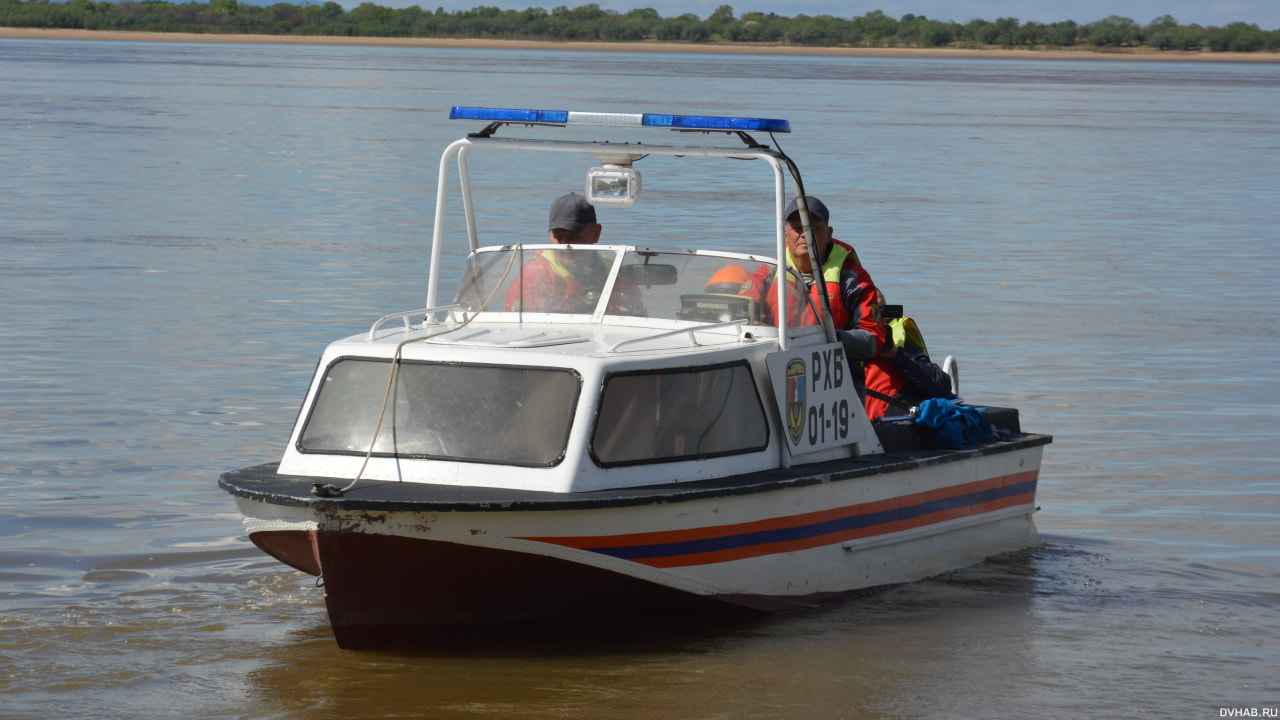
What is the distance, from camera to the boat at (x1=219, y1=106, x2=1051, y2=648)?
638 cm

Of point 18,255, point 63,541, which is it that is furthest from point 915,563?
point 18,255

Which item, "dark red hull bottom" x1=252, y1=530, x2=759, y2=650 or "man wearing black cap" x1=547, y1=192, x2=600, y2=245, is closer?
"dark red hull bottom" x1=252, y1=530, x2=759, y2=650

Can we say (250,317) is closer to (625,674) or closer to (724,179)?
(625,674)

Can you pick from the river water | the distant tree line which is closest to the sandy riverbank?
the distant tree line

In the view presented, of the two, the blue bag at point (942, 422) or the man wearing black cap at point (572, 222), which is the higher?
the man wearing black cap at point (572, 222)

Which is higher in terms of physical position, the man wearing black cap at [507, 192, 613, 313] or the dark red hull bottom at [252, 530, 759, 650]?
the man wearing black cap at [507, 192, 613, 313]

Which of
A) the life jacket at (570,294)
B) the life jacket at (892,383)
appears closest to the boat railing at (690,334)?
the life jacket at (570,294)

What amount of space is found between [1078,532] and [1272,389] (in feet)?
14.8

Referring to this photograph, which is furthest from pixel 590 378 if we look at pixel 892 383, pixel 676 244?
pixel 676 244

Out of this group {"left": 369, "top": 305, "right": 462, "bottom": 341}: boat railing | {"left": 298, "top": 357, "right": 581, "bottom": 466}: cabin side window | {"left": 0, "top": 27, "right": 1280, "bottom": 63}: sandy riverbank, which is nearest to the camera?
{"left": 298, "top": 357, "right": 581, "bottom": 466}: cabin side window

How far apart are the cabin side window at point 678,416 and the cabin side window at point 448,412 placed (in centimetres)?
18

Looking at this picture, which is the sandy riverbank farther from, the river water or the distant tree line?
the river water

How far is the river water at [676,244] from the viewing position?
6793mm

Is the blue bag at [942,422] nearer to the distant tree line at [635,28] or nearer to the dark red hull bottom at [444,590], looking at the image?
the dark red hull bottom at [444,590]
